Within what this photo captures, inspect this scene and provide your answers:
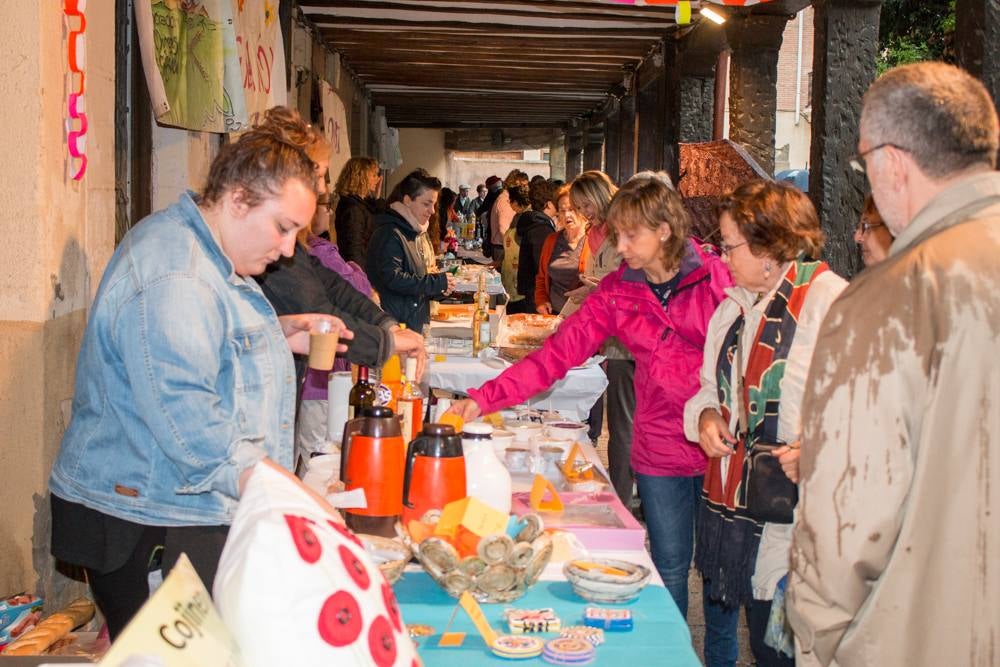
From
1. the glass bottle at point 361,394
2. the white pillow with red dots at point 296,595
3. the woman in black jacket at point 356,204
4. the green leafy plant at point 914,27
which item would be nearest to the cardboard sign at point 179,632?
the white pillow with red dots at point 296,595

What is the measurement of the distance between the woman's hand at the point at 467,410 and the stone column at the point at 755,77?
4.85m

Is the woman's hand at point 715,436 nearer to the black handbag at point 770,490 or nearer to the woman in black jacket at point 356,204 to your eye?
the black handbag at point 770,490

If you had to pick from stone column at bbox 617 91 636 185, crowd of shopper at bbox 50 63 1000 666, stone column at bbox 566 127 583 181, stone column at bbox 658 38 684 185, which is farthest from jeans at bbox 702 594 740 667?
stone column at bbox 566 127 583 181

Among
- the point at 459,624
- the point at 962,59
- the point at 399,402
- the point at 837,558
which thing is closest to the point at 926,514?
the point at 837,558

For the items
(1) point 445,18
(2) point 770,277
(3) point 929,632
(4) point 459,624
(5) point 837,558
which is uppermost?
(1) point 445,18

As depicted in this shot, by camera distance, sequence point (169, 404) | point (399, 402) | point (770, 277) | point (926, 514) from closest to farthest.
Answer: point (926, 514) → point (169, 404) → point (770, 277) → point (399, 402)

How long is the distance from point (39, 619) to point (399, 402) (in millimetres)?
1283

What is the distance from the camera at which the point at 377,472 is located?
266cm

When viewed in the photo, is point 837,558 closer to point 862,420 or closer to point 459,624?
point 862,420

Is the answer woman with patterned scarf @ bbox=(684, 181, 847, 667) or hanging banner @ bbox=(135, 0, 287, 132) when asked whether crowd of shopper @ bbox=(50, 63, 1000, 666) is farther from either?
hanging banner @ bbox=(135, 0, 287, 132)

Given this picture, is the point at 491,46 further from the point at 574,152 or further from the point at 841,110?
the point at 574,152

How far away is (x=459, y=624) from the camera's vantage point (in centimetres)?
221

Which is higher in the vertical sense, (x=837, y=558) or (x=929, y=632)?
(x=837, y=558)

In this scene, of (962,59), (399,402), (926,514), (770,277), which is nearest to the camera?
(926,514)
